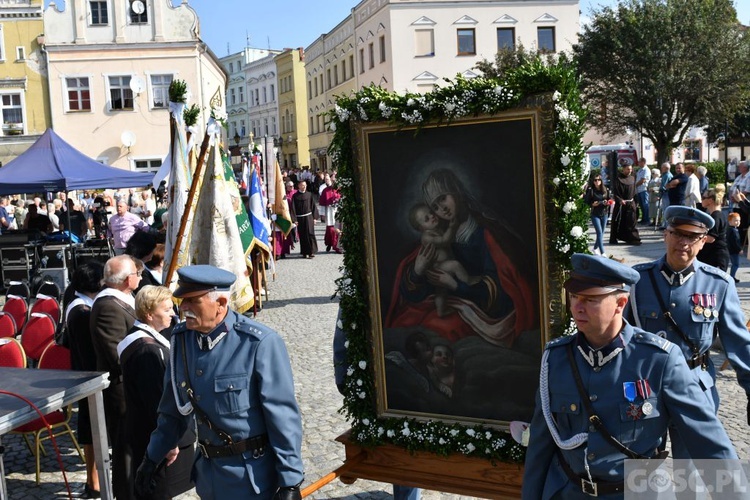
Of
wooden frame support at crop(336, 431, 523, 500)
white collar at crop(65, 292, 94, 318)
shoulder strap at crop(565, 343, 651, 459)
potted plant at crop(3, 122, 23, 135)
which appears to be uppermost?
potted plant at crop(3, 122, 23, 135)

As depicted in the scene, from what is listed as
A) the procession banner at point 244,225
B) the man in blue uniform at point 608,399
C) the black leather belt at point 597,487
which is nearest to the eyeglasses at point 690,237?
the man in blue uniform at point 608,399

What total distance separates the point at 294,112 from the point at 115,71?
38677mm

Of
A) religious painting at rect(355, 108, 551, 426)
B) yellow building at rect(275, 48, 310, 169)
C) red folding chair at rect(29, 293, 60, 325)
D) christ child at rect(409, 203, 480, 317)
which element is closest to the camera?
religious painting at rect(355, 108, 551, 426)

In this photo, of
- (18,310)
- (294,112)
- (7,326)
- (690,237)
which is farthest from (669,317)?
(294,112)

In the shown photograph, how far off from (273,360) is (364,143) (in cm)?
155

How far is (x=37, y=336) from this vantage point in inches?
306

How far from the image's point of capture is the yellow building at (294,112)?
73.9m

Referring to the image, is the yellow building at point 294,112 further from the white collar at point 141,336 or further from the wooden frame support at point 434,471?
the wooden frame support at point 434,471

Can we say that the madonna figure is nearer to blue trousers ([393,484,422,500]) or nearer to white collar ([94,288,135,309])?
blue trousers ([393,484,422,500])

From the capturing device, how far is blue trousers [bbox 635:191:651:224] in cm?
2295

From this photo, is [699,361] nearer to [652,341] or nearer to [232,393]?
[652,341]

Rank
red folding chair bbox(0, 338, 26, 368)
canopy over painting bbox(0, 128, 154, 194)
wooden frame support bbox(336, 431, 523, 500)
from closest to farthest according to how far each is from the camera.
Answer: wooden frame support bbox(336, 431, 523, 500) → red folding chair bbox(0, 338, 26, 368) → canopy over painting bbox(0, 128, 154, 194)

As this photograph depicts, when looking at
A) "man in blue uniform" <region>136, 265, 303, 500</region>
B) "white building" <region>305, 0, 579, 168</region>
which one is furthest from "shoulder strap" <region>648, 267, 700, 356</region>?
"white building" <region>305, 0, 579, 168</region>

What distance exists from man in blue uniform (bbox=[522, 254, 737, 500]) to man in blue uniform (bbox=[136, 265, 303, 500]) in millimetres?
1171
